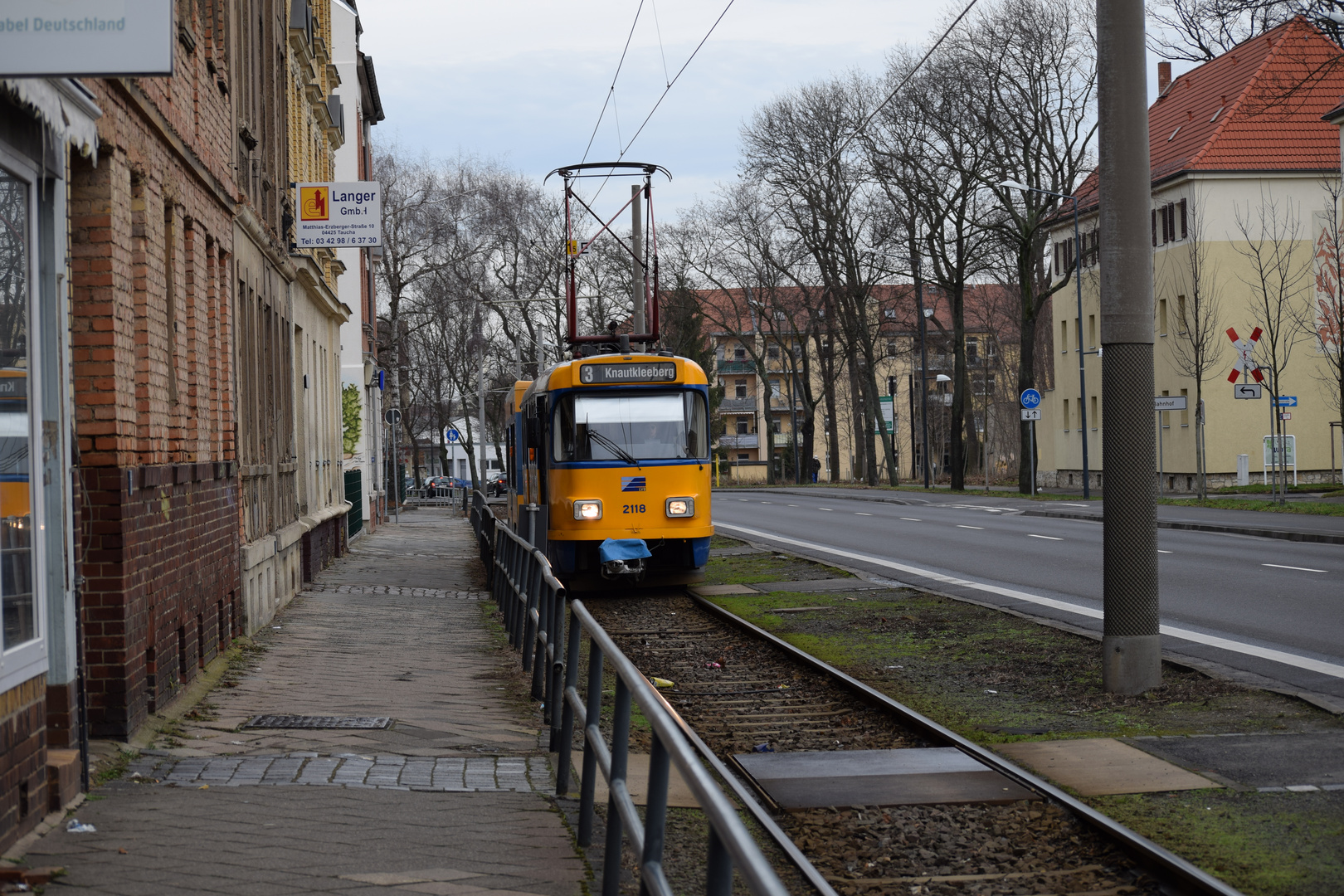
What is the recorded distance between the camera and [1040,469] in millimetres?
70250

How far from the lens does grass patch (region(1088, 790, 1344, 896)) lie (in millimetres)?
5707

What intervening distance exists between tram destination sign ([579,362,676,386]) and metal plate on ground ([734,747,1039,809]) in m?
11.0

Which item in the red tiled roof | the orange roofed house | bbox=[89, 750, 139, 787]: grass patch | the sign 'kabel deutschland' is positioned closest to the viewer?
bbox=[89, 750, 139, 787]: grass patch

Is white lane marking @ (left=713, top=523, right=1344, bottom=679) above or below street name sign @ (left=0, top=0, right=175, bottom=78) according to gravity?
below

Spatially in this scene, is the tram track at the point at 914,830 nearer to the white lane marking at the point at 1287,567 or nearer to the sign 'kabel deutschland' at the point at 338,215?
the white lane marking at the point at 1287,567

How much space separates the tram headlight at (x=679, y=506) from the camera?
63.0 feet

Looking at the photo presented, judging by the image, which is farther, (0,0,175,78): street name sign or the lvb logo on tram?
the lvb logo on tram

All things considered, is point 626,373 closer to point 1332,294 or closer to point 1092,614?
point 1092,614

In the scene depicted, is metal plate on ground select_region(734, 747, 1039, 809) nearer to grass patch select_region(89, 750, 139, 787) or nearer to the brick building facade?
grass patch select_region(89, 750, 139, 787)

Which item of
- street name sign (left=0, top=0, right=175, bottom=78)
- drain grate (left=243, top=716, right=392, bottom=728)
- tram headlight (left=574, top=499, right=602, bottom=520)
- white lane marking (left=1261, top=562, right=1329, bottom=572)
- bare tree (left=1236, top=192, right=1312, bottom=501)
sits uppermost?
bare tree (left=1236, top=192, right=1312, bottom=501)

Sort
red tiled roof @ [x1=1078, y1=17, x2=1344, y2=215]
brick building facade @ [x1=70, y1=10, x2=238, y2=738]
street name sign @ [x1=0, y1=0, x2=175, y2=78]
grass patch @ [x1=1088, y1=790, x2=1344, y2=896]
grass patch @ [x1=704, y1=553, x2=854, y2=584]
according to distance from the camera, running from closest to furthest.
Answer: street name sign @ [x1=0, y1=0, x2=175, y2=78], grass patch @ [x1=1088, y1=790, x2=1344, y2=896], brick building facade @ [x1=70, y1=10, x2=238, y2=738], grass patch @ [x1=704, y1=553, x2=854, y2=584], red tiled roof @ [x1=1078, y1=17, x2=1344, y2=215]

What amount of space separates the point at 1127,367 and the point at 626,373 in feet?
32.3

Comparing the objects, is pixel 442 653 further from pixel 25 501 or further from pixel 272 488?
pixel 25 501

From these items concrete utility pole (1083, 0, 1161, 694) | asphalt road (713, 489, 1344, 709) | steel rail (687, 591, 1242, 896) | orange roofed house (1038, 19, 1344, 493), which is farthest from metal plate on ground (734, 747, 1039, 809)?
orange roofed house (1038, 19, 1344, 493)
